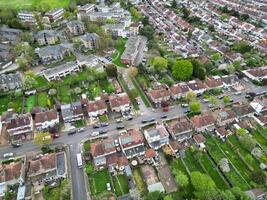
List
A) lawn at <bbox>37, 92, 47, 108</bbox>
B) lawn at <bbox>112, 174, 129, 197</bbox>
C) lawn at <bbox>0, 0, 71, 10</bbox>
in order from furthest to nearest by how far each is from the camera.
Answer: lawn at <bbox>0, 0, 71, 10</bbox> → lawn at <bbox>37, 92, 47, 108</bbox> → lawn at <bbox>112, 174, 129, 197</bbox>

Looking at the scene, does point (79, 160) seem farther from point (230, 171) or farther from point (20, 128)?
point (230, 171)

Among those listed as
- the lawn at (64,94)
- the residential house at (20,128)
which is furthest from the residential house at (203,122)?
the residential house at (20,128)

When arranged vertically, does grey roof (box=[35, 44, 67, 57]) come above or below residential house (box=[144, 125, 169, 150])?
below

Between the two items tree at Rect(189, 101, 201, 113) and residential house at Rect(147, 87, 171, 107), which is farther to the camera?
residential house at Rect(147, 87, 171, 107)

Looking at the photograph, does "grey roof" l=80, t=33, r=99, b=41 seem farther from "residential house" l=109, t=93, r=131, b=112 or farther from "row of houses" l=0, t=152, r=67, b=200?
"row of houses" l=0, t=152, r=67, b=200

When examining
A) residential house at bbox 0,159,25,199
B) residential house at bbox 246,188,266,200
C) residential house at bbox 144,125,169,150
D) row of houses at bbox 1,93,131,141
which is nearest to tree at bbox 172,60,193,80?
row of houses at bbox 1,93,131,141

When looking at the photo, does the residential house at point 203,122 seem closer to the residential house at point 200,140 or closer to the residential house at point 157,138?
the residential house at point 200,140
